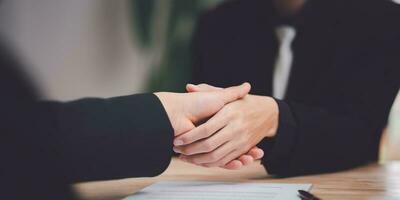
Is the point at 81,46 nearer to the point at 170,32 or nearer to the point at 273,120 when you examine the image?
the point at 170,32

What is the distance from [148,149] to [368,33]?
30.7 inches

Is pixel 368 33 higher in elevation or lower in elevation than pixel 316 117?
higher

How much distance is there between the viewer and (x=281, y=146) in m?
0.82

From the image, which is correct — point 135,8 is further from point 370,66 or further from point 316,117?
point 316,117

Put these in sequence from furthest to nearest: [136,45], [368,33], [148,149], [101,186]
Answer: [136,45] → [368,33] → [101,186] → [148,149]

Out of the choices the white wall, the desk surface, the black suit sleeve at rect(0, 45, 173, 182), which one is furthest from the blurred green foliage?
the black suit sleeve at rect(0, 45, 173, 182)

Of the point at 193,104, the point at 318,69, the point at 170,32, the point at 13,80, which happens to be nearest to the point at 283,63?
the point at 318,69

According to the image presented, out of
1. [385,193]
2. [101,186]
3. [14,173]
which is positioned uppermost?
[14,173]

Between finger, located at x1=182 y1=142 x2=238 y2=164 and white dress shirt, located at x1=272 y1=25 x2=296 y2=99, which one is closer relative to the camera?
finger, located at x1=182 y1=142 x2=238 y2=164

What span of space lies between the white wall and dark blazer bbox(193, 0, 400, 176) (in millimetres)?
214

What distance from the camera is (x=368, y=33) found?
4.07 ft

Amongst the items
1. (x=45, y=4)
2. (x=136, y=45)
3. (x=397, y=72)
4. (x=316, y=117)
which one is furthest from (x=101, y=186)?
(x=136, y=45)

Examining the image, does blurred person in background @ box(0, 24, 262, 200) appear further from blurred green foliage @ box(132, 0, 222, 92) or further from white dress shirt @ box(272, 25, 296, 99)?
blurred green foliage @ box(132, 0, 222, 92)

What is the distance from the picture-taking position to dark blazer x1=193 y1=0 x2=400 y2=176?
33.6 inches
